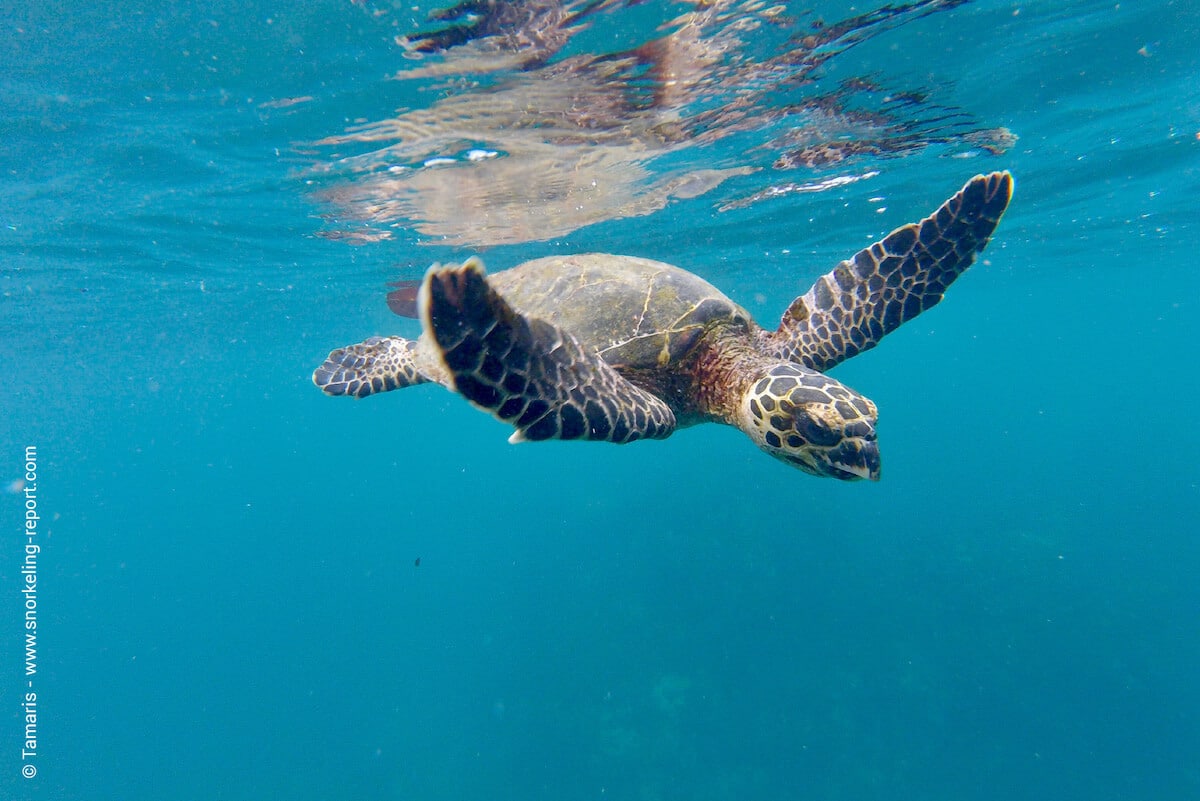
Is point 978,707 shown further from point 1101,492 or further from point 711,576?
point 1101,492

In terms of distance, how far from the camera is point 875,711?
44.9ft

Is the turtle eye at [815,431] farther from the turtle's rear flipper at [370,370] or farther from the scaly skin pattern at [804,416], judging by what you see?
the turtle's rear flipper at [370,370]

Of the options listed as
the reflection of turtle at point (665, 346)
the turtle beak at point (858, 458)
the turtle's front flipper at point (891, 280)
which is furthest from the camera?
the turtle's front flipper at point (891, 280)

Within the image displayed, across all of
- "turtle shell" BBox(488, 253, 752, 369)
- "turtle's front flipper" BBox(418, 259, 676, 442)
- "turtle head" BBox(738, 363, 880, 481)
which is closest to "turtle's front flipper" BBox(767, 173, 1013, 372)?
"turtle shell" BBox(488, 253, 752, 369)

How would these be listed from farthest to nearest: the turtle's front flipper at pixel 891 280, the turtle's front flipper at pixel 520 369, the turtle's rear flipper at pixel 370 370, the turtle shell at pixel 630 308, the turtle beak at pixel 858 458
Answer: the turtle's rear flipper at pixel 370 370 → the turtle shell at pixel 630 308 → the turtle's front flipper at pixel 891 280 → the turtle beak at pixel 858 458 → the turtle's front flipper at pixel 520 369

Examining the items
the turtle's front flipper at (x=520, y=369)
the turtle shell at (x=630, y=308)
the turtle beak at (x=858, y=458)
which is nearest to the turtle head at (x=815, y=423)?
the turtle beak at (x=858, y=458)

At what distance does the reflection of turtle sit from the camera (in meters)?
2.90

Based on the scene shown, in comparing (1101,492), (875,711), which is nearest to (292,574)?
(875,711)

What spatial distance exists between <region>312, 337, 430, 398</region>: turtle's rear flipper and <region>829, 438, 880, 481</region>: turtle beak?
507 cm

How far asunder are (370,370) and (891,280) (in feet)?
20.6

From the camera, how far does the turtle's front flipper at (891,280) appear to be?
5.34 m

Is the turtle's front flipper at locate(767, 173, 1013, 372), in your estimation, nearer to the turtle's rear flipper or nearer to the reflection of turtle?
the reflection of turtle

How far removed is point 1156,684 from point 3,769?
40701mm

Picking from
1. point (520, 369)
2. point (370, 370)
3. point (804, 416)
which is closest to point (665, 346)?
point (804, 416)
